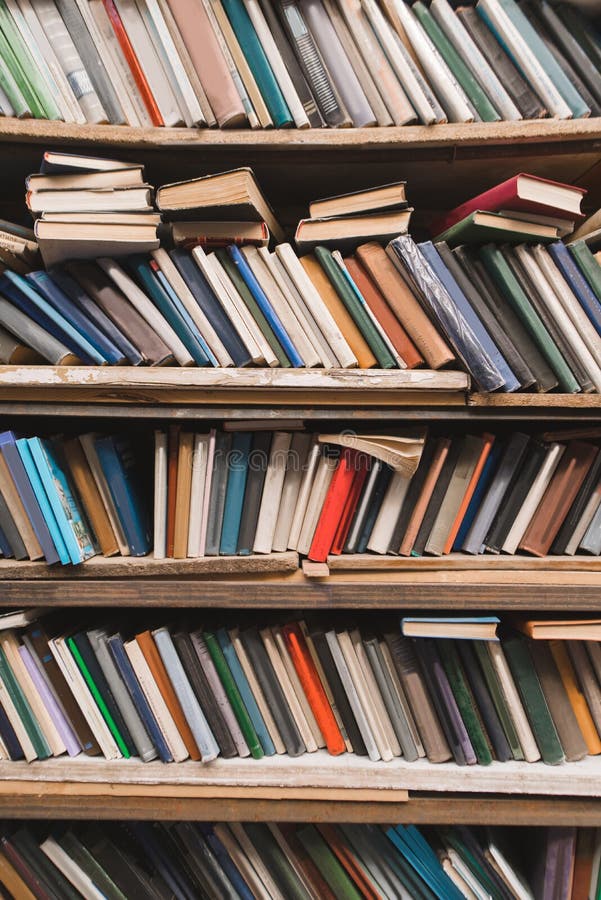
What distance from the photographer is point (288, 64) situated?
2.64 ft

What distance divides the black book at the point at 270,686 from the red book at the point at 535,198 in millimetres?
837

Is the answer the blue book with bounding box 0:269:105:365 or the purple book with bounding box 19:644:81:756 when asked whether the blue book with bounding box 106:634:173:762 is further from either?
the blue book with bounding box 0:269:105:365

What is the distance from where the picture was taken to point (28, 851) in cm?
93

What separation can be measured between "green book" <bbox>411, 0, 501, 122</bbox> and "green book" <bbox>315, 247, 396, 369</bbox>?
347 mm

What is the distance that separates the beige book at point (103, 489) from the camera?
862 millimetres

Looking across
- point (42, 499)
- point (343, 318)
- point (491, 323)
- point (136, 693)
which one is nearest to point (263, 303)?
point (343, 318)

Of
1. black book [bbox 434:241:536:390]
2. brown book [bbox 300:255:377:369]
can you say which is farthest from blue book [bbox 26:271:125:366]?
black book [bbox 434:241:536:390]

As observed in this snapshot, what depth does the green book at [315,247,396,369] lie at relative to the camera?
804 mm

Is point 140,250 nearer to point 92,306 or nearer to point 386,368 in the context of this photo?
point 92,306

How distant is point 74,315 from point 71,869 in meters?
1.02

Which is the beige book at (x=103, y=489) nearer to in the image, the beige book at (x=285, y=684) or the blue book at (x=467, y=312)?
the beige book at (x=285, y=684)

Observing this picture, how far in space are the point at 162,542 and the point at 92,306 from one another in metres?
0.42

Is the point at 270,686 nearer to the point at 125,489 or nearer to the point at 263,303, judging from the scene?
the point at 125,489

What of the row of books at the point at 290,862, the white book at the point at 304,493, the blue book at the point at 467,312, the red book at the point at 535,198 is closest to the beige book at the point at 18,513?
the white book at the point at 304,493
